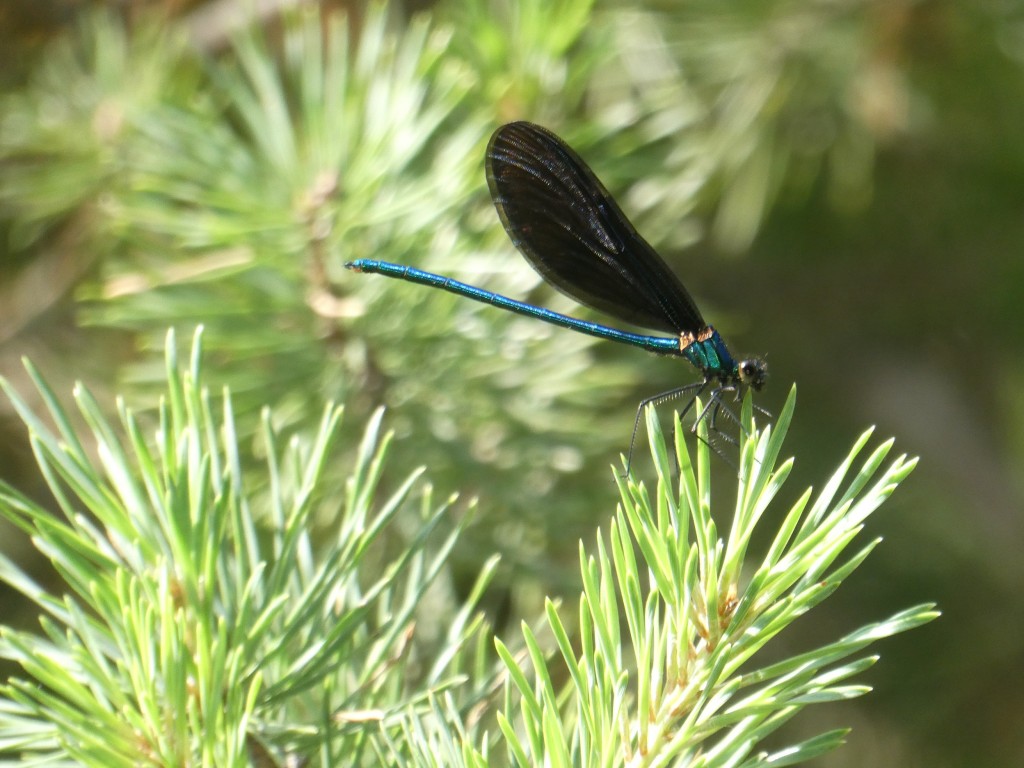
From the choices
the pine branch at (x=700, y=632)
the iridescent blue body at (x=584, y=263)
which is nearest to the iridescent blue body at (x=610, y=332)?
the iridescent blue body at (x=584, y=263)

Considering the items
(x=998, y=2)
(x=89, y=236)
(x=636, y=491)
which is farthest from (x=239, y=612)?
(x=998, y=2)

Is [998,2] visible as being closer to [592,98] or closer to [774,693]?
[592,98]

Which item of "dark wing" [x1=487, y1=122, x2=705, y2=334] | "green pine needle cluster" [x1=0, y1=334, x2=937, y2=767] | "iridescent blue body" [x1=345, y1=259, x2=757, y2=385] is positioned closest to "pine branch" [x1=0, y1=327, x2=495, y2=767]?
"green pine needle cluster" [x1=0, y1=334, x2=937, y2=767]

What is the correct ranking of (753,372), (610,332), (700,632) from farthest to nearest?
(610,332), (753,372), (700,632)

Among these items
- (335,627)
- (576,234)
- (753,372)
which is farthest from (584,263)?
(335,627)

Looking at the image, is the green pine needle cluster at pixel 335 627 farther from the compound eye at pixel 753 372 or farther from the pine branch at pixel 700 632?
the compound eye at pixel 753 372

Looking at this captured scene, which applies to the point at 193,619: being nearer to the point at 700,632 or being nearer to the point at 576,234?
the point at 700,632
